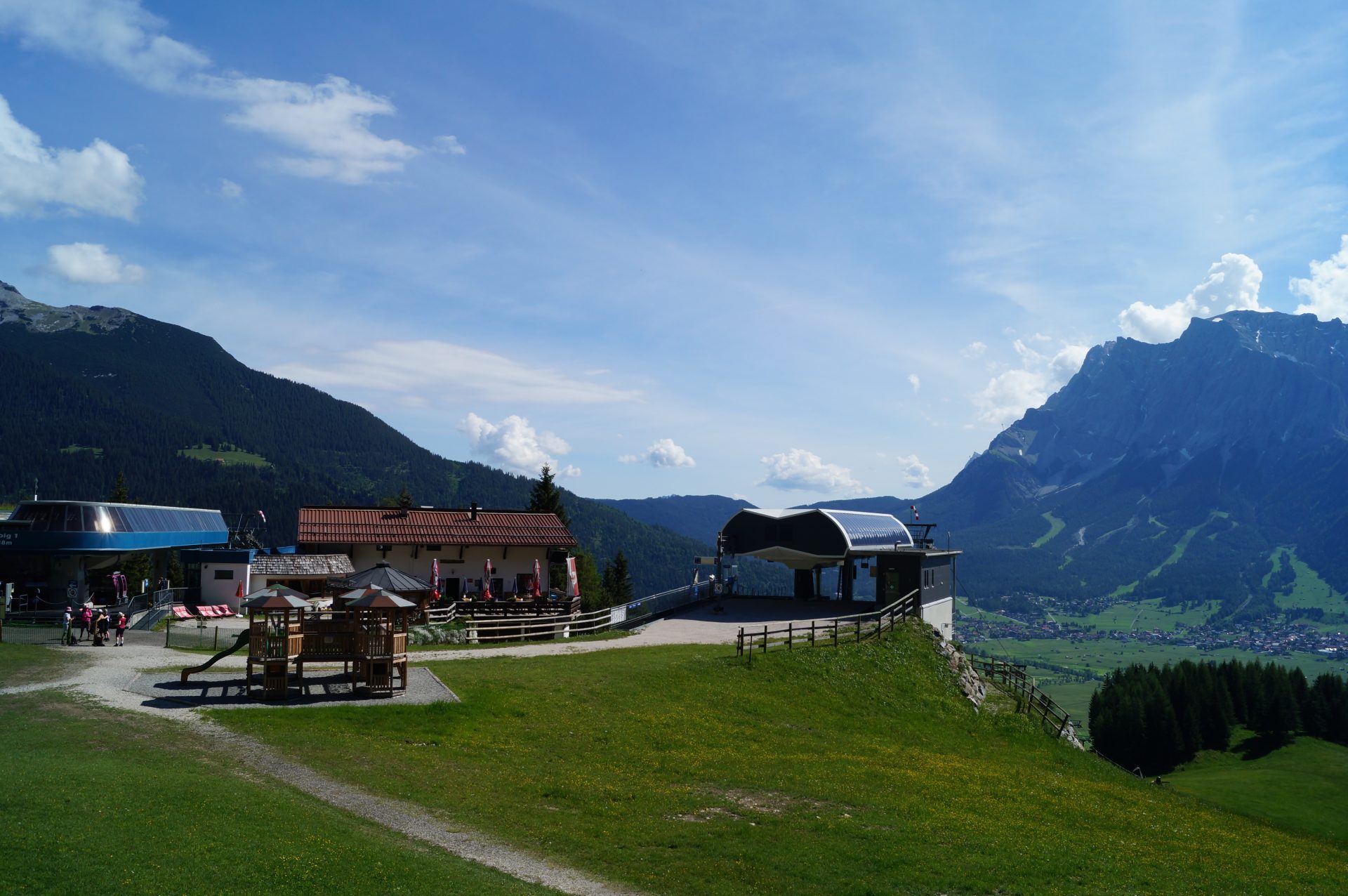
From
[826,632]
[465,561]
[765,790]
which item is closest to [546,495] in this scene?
[465,561]

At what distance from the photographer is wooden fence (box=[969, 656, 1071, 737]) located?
36.5m

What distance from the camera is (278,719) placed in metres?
21.3

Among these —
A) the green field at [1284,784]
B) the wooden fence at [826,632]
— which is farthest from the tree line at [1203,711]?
the wooden fence at [826,632]

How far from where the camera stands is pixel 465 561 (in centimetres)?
5328

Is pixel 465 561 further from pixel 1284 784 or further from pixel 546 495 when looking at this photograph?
pixel 1284 784

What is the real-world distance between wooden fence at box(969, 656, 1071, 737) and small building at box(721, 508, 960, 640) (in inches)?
136

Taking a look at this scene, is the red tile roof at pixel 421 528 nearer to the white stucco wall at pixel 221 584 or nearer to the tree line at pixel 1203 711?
the white stucco wall at pixel 221 584

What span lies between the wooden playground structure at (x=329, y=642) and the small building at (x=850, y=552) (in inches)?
1079

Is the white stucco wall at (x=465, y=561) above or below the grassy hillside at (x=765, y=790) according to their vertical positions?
above

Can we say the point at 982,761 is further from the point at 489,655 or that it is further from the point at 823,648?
the point at 489,655

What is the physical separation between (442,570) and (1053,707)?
113 feet

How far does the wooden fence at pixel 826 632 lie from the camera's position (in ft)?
112

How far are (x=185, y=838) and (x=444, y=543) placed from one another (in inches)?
1606

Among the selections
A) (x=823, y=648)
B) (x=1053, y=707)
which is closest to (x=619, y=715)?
(x=823, y=648)
